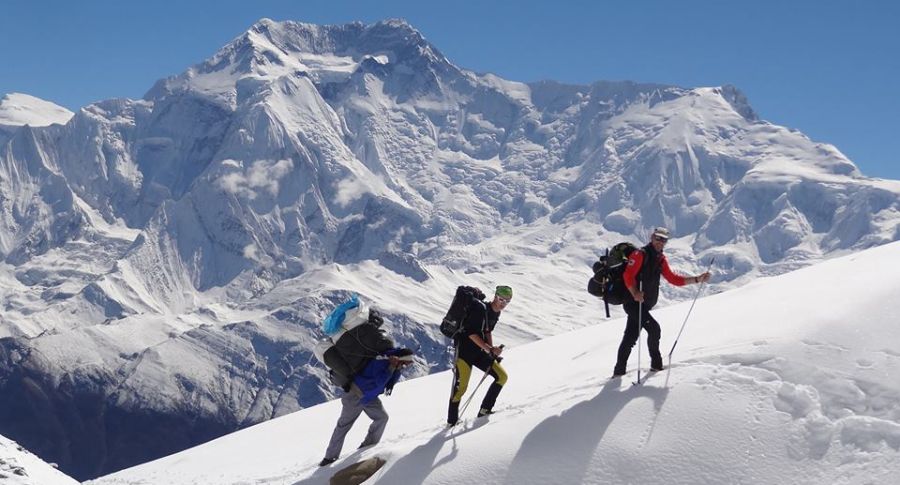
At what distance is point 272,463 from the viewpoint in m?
23.6

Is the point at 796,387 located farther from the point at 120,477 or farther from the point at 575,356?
the point at 120,477

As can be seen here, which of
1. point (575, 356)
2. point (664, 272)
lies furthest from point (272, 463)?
point (664, 272)

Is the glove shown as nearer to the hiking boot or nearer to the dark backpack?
the dark backpack

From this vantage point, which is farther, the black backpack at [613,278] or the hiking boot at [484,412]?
the hiking boot at [484,412]

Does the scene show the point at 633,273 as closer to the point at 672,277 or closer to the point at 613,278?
the point at 613,278

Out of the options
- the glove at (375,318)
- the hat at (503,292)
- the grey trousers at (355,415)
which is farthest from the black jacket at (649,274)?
the grey trousers at (355,415)

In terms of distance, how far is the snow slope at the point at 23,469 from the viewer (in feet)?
60.2

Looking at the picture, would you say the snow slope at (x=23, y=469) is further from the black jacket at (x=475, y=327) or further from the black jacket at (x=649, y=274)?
the black jacket at (x=649, y=274)

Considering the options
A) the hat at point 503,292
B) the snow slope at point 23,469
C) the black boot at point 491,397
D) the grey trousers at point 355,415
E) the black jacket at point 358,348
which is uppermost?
the hat at point 503,292

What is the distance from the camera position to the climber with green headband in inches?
720

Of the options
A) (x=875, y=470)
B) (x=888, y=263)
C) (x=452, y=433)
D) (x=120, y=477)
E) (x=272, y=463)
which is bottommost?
(x=120, y=477)

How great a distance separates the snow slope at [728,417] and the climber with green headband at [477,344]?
0.50 meters

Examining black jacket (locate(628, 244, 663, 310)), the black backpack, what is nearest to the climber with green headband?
the black backpack

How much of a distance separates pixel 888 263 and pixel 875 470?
7.68 metres
